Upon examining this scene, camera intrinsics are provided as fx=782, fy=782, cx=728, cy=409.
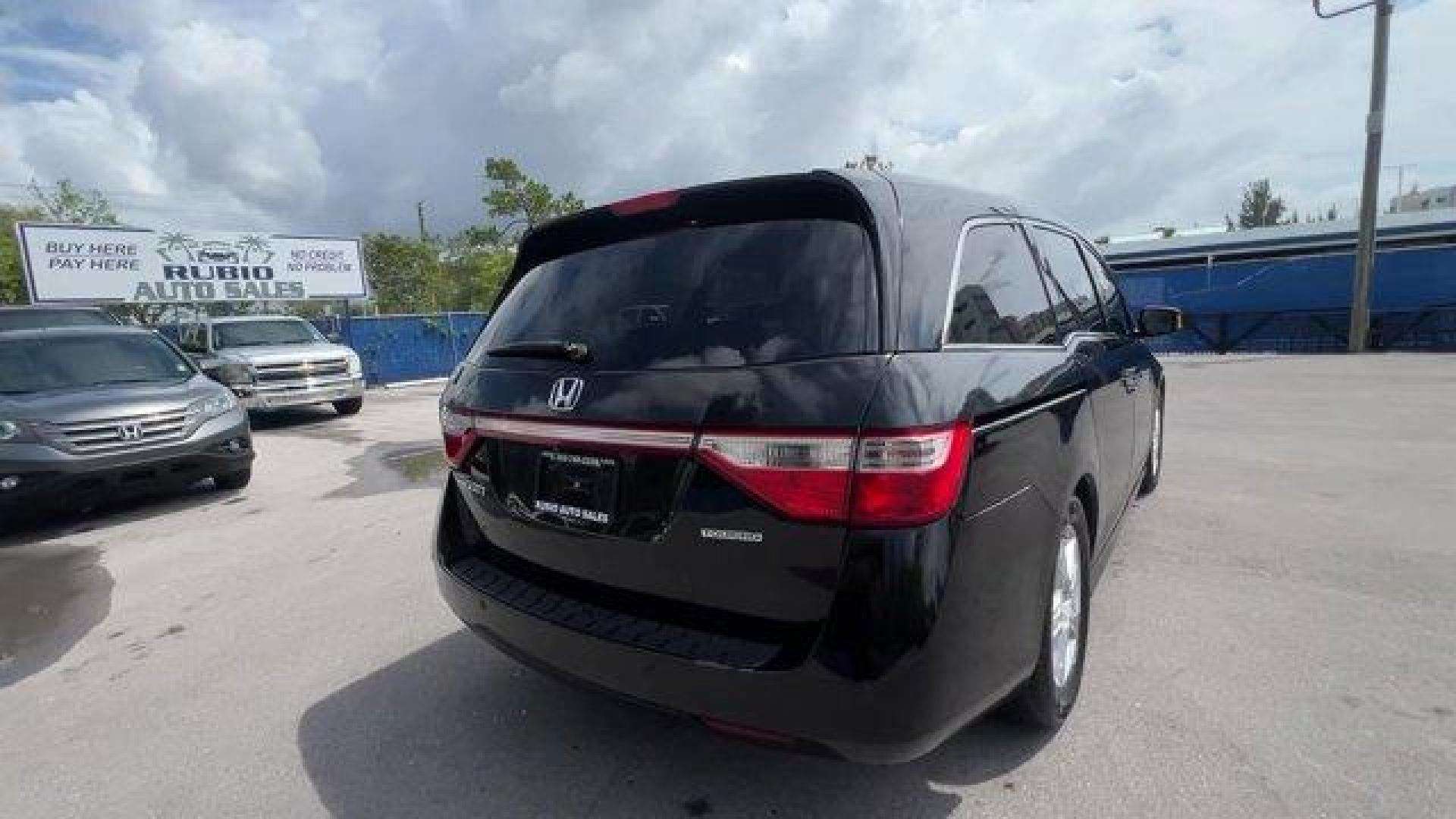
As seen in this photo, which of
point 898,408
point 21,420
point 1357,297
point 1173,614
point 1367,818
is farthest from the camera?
point 1357,297

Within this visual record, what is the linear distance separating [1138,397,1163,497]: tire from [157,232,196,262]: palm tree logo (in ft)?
73.5

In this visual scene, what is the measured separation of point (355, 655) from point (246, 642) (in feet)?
2.27

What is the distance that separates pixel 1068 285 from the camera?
3318 mm

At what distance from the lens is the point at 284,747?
272cm

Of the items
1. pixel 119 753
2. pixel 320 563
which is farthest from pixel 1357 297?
pixel 119 753

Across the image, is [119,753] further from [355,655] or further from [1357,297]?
[1357,297]

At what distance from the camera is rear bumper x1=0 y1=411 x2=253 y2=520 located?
5551mm

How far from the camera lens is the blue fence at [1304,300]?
16953 mm

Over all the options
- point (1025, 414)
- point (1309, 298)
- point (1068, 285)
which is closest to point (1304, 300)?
point (1309, 298)

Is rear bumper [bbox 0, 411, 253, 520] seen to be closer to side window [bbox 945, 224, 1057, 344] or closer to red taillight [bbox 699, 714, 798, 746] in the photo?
red taillight [bbox 699, 714, 798, 746]

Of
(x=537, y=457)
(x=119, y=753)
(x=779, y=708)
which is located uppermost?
(x=537, y=457)

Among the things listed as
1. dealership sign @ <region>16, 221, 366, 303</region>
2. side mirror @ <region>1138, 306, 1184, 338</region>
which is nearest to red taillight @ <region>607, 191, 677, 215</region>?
side mirror @ <region>1138, 306, 1184, 338</region>

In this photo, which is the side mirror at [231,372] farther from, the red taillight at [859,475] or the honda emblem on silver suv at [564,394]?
the red taillight at [859,475]

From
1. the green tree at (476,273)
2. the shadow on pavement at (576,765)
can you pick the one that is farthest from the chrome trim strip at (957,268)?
the green tree at (476,273)
